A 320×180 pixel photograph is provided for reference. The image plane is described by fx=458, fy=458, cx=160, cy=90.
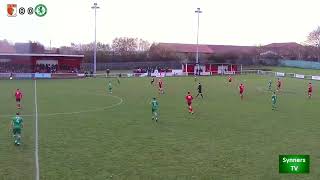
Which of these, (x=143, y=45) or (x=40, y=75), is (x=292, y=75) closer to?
(x=40, y=75)

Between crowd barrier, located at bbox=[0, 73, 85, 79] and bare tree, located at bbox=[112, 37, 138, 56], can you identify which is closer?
crowd barrier, located at bbox=[0, 73, 85, 79]

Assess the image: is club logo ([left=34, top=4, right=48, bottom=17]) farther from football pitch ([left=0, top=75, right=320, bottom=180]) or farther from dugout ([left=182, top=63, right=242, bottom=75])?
dugout ([left=182, top=63, right=242, bottom=75])

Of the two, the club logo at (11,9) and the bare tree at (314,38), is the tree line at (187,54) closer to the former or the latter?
the bare tree at (314,38)

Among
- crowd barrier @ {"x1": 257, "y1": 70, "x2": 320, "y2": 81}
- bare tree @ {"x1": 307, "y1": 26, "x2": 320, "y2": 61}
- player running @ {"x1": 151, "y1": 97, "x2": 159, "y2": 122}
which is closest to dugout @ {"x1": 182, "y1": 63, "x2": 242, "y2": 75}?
crowd barrier @ {"x1": 257, "y1": 70, "x2": 320, "y2": 81}

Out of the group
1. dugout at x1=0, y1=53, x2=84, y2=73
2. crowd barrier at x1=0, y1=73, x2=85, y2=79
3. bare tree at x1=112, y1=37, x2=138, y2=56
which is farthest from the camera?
bare tree at x1=112, y1=37, x2=138, y2=56

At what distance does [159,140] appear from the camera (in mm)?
21031

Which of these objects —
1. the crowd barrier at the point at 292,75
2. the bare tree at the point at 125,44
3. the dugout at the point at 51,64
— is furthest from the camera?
the bare tree at the point at 125,44

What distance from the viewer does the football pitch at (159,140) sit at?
1578 cm

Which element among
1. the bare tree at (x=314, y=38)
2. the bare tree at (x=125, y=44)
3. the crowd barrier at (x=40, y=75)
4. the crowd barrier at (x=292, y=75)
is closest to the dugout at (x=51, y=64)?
the crowd barrier at (x=40, y=75)

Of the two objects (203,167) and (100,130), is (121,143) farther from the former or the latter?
(203,167)

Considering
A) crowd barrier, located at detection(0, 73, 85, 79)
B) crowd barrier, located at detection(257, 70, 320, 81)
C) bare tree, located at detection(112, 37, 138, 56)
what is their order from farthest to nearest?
bare tree, located at detection(112, 37, 138, 56), crowd barrier, located at detection(257, 70, 320, 81), crowd barrier, located at detection(0, 73, 85, 79)

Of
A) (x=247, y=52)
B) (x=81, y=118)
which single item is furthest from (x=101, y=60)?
(x=81, y=118)

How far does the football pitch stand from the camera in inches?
621

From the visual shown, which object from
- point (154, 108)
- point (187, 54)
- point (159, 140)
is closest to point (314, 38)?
point (187, 54)
